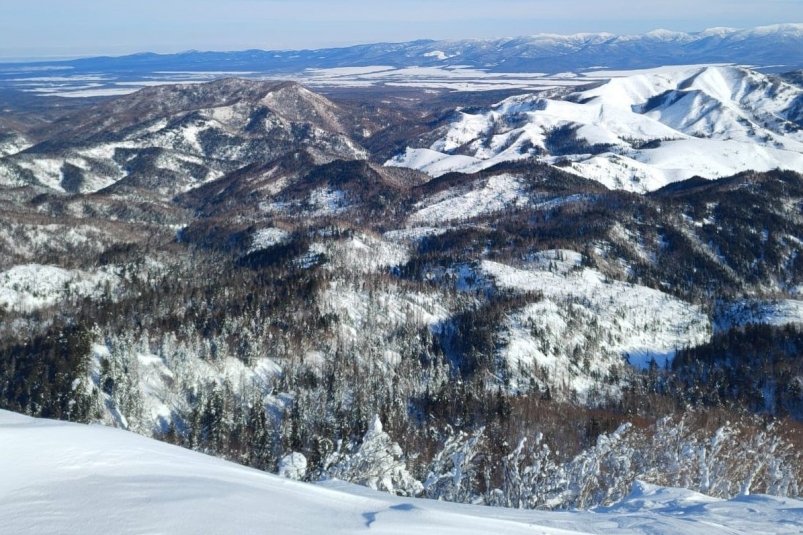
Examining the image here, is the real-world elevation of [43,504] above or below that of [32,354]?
above

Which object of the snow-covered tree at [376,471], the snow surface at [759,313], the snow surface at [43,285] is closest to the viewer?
the snow-covered tree at [376,471]

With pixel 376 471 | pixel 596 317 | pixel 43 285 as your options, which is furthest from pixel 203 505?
pixel 43 285

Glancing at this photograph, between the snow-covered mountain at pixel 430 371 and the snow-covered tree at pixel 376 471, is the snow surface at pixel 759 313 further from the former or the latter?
the snow-covered tree at pixel 376 471

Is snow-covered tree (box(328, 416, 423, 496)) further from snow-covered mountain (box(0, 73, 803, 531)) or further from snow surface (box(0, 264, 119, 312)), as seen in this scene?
snow surface (box(0, 264, 119, 312))

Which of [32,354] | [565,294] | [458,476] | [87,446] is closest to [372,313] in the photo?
[565,294]

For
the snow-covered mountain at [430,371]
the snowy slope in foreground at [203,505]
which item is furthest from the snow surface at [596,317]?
the snowy slope in foreground at [203,505]

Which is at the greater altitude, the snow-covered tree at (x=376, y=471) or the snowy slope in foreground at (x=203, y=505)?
the snowy slope in foreground at (x=203, y=505)

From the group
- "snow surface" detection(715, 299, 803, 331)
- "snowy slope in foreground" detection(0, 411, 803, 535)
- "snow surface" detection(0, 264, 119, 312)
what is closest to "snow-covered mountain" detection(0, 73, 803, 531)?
"snow surface" detection(0, 264, 119, 312)

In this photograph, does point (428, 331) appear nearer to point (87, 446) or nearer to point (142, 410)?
point (142, 410)
